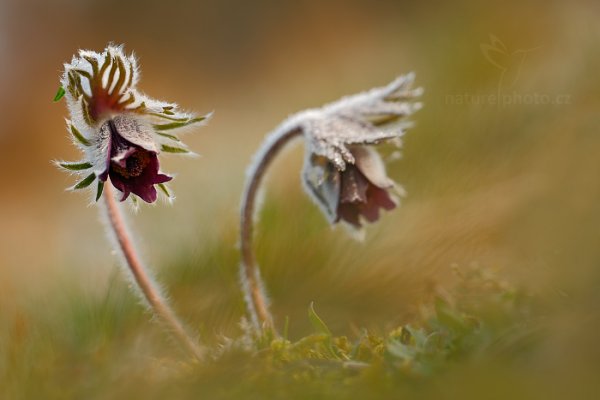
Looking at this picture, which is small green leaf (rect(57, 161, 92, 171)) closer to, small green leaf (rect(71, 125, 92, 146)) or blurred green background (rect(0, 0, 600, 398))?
A: small green leaf (rect(71, 125, 92, 146))

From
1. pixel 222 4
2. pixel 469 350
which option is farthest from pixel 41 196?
pixel 222 4

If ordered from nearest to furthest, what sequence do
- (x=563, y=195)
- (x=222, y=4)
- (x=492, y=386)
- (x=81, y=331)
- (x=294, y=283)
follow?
(x=492, y=386) < (x=563, y=195) < (x=81, y=331) < (x=294, y=283) < (x=222, y=4)

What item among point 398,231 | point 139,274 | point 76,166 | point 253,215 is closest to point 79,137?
point 76,166

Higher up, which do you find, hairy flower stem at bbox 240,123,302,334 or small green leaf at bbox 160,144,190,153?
small green leaf at bbox 160,144,190,153

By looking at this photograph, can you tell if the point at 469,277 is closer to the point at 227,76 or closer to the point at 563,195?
the point at 563,195

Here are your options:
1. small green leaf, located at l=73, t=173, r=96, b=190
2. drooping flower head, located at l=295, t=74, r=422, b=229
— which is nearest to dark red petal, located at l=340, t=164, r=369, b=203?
drooping flower head, located at l=295, t=74, r=422, b=229

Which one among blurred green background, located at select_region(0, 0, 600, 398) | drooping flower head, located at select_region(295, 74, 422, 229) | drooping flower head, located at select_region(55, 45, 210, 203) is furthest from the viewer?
drooping flower head, located at select_region(295, 74, 422, 229)

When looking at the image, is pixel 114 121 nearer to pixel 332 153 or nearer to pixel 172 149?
pixel 172 149

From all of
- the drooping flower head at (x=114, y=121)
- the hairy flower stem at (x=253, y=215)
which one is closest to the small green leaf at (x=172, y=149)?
the drooping flower head at (x=114, y=121)
